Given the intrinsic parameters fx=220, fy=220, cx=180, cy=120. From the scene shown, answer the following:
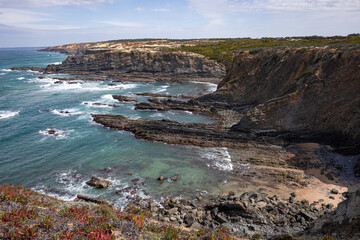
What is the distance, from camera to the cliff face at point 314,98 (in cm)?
2441

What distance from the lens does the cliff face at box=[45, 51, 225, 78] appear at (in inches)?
3111

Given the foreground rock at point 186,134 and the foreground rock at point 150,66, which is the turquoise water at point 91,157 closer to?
the foreground rock at point 186,134

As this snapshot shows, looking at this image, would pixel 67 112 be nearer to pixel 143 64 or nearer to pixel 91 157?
pixel 91 157

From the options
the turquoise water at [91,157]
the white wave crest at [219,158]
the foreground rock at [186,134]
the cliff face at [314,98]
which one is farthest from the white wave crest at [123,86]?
the white wave crest at [219,158]

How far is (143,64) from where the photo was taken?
85.8 metres

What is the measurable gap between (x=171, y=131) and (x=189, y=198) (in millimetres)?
14171

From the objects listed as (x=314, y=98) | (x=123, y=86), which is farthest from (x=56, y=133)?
(x=314, y=98)

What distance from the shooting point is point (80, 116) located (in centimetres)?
4141

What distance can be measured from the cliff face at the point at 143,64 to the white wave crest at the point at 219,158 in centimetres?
5293

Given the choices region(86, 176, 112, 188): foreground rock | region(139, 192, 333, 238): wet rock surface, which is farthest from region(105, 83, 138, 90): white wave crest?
region(139, 192, 333, 238): wet rock surface

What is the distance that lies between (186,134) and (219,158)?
717 cm

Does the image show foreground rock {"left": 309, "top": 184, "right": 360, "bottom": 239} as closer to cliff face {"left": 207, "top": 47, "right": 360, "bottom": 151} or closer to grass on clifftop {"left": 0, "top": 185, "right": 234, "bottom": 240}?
grass on clifftop {"left": 0, "top": 185, "right": 234, "bottom": 240}

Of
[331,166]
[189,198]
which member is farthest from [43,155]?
[331,166]

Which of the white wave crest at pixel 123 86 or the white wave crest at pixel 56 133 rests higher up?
the white wave crest at pixel 123 86
